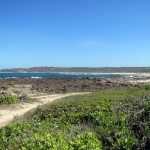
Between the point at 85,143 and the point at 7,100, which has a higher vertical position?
the point at 85,143

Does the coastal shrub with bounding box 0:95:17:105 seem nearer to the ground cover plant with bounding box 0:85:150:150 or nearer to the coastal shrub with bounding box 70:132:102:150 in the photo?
the ground cover plant with bounding box 0:85:150:150

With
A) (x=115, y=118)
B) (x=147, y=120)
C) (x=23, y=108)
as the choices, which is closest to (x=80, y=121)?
(x=115, y=118)

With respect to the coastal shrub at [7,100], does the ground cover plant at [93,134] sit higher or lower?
higher

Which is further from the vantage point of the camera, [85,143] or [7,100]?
[7,100]

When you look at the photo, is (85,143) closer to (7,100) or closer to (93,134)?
(93,134)

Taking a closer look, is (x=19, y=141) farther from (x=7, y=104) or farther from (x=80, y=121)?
(x=7, y=104)

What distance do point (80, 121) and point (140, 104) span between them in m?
2.35

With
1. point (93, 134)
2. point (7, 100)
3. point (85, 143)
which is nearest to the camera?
point (85, 143)

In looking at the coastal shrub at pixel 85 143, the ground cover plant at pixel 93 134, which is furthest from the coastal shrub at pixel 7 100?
the coastal shrub at pixel 85 143

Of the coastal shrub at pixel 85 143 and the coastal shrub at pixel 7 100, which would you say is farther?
the coastal shrub at pixel 7 100

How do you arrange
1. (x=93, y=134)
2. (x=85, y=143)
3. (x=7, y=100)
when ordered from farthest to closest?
(x=7, y=100) → (x=93, y=134) → (x=85, y=143)

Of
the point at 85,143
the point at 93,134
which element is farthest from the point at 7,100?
the point at 85,143

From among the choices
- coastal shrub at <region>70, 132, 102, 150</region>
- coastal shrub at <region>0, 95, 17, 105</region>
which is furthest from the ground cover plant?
coastal shrub at <region>0, 95, 17, 105</region>

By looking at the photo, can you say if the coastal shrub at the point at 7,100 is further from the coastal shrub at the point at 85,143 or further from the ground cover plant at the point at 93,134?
the coastal shrub at the point at 85,143
